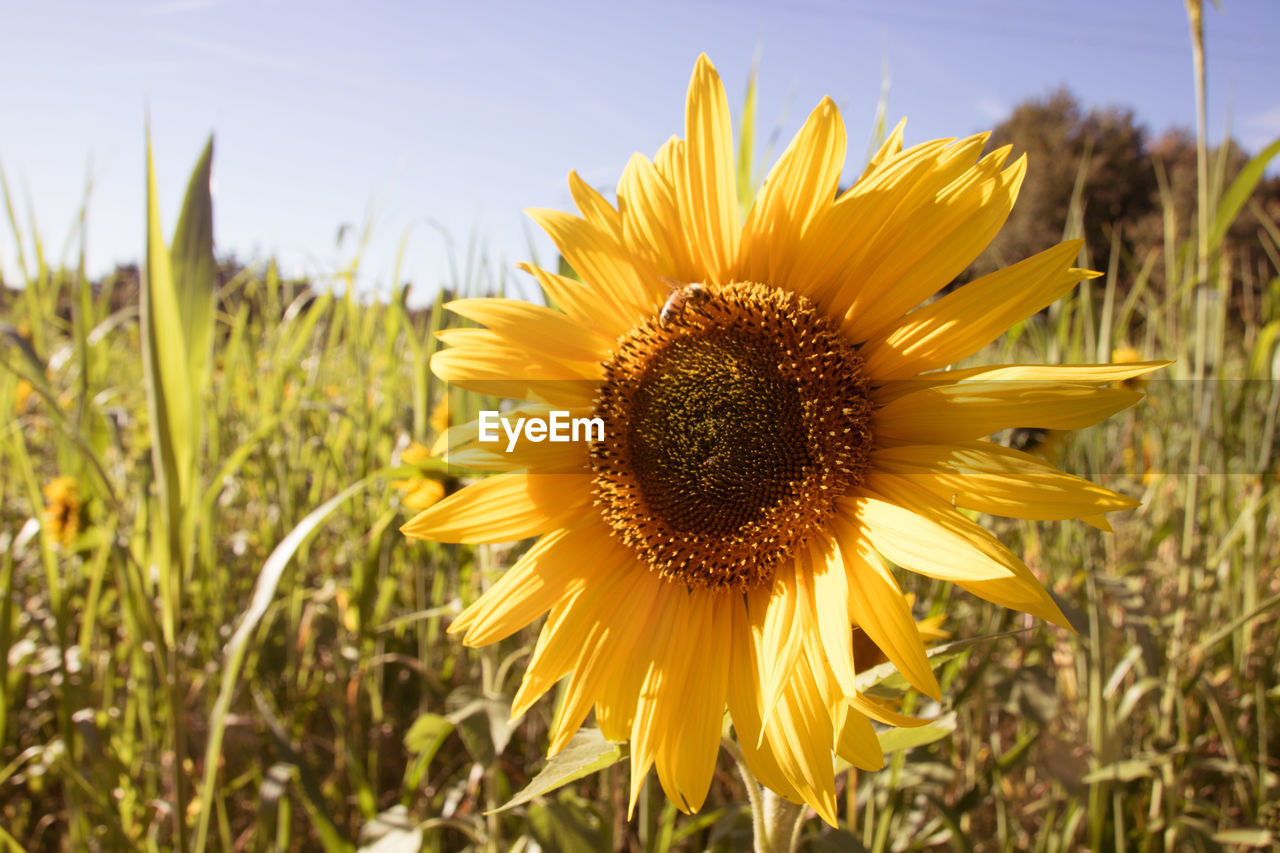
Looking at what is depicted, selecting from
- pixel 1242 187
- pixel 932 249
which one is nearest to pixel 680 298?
pixel 932 249

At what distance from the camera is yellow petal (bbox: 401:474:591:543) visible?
0.78 metres

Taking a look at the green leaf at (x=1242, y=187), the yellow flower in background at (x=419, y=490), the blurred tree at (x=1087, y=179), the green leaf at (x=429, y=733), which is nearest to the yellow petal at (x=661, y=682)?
the green leaf at (x=429, y=733)

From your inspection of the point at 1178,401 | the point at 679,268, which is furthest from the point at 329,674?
the point at 1178,401

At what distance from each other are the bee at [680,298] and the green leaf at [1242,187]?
0.62m

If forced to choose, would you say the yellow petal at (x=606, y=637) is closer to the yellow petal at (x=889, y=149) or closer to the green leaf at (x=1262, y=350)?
the yellow petal at (x=889, y=149)

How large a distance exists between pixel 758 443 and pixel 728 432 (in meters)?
0.03

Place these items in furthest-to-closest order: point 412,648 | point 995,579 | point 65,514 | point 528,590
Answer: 1. point 65,514
2. point 412,648
3. point 528,590
4. point 995,579

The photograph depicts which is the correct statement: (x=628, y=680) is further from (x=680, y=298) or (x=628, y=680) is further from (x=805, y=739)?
(x=680, y=298)

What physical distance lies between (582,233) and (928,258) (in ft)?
1.14

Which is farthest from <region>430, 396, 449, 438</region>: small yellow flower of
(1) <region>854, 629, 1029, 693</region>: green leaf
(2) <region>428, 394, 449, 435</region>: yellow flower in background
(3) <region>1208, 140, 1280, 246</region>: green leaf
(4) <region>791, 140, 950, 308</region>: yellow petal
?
(3) <region>1208, 140, 1280, 246</region>: green leaf

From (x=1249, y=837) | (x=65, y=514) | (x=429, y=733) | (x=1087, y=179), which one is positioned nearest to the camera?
(x=1249, y=837)

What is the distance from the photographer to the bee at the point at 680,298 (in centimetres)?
77

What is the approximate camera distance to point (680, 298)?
776mm

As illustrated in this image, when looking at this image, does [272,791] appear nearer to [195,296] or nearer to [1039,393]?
[195,296]
